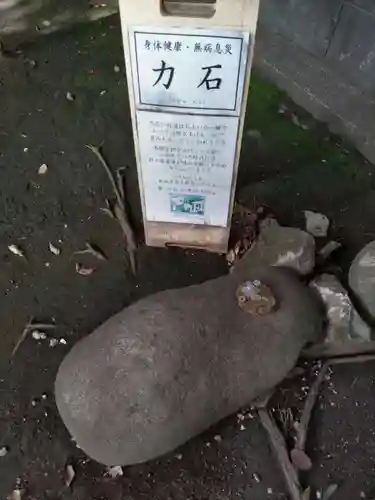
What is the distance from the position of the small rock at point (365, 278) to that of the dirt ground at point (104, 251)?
0.11 m

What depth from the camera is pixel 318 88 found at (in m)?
1.41

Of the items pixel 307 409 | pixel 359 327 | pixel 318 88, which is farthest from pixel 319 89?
pixel 307 409

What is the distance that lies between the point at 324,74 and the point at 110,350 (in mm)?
818

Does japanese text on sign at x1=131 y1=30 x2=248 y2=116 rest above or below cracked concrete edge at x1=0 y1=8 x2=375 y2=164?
above

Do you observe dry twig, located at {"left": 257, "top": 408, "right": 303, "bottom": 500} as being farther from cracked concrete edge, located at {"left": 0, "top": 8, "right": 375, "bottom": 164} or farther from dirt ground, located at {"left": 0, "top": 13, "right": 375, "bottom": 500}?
cracked concrete edge, located at {"left": 0, "top": 8, "right": 375, "bottom": 164}

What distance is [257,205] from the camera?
128 cm

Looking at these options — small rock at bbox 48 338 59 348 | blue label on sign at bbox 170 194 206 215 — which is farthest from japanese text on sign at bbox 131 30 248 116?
small rock at bbox 48 338 59 348

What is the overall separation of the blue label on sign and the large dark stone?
0.18 m

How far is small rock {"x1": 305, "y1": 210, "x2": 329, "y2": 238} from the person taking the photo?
1237 mm

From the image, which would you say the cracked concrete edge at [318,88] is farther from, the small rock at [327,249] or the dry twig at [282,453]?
the dry twig at [282,453]

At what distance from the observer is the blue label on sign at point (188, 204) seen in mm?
1099

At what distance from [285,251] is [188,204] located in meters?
0.19

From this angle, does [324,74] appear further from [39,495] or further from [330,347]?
[39,495]

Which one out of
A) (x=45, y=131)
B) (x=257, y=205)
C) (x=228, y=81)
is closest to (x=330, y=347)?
(x=257, y=205)
